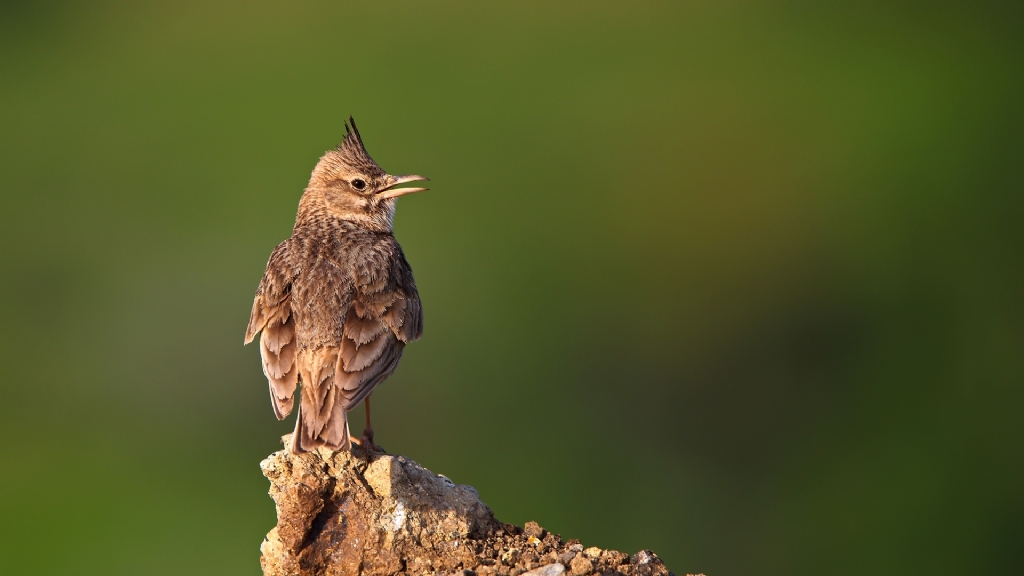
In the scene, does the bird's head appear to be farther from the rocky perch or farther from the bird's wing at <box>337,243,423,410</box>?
the rocky perch

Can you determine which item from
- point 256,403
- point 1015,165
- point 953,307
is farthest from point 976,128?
point 256,403

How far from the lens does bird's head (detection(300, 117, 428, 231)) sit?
8.27 metres

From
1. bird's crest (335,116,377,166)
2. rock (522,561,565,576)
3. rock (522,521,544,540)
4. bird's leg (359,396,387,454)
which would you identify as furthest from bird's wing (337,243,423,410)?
rock (522,561,565,576)

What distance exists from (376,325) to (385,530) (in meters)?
1.35

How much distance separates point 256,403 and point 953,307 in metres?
11.1

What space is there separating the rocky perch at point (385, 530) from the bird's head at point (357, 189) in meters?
2.45

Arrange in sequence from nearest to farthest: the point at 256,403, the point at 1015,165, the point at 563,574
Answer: the point at 563,574 → the point at 256,403 → the point at 1015,165

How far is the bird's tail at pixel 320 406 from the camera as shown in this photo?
602 cm

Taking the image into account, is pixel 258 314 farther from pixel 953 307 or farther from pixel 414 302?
pixel 953 307

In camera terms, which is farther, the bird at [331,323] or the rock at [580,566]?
the bird at [331,323]

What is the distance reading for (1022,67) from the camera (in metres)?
27.2

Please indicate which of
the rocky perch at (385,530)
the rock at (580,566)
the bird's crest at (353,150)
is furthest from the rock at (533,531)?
the bird's crest at (353,150)

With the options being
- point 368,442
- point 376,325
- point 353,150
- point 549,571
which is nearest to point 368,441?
point 368,442

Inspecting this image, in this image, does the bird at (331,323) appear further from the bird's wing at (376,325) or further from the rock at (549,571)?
the rock at (549,571)
